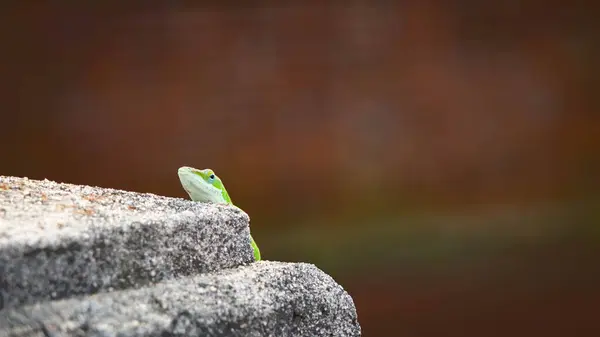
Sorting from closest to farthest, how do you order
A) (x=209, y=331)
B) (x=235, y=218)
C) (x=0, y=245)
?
(x=0, y=245) → (x=209, y=331) → (x=235, y=218)

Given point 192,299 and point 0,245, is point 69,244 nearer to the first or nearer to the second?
point 0,245

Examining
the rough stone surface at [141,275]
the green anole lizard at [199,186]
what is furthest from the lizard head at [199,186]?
the rough stone surface at [141,275]

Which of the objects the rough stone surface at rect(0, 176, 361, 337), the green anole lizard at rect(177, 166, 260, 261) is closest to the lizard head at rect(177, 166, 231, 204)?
the green anole lizard at rect(177, 166, 260, 261)

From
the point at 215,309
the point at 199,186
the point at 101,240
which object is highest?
the point at 199,186

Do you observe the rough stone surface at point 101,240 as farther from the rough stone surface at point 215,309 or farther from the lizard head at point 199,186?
the lizard head at point 199,186

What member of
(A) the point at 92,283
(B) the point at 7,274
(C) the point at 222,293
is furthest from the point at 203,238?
(B) the point at 7,274

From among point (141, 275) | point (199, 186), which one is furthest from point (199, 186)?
point (141, 275)

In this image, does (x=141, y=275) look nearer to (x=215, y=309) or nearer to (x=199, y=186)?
(x=215, y=309)
